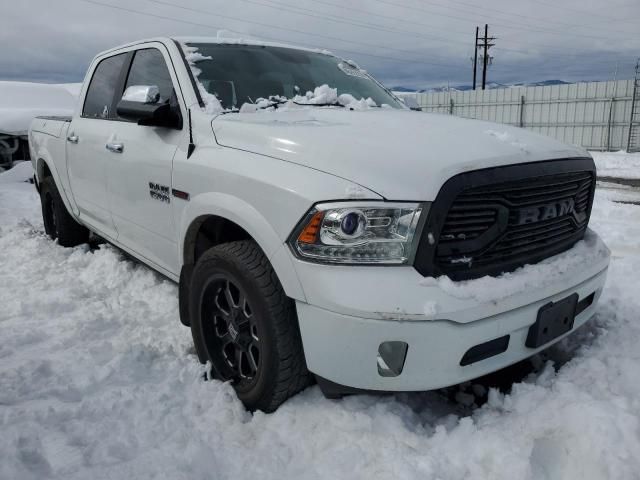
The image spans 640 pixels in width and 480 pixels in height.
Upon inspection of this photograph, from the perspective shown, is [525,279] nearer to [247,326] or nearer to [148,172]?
[247,326]

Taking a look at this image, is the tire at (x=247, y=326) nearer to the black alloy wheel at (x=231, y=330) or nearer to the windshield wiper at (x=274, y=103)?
the black alloy wheel at (x=231, y=330)

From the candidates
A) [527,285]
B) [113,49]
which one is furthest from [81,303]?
[527,285]

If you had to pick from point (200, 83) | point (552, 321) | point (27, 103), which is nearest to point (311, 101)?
point (200, 83)

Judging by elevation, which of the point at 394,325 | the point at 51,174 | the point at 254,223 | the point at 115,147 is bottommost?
the point at 394,325

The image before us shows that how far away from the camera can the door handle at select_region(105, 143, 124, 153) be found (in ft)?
10.8

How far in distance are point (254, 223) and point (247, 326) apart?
511 millimetres

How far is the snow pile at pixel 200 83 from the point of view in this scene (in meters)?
2.69

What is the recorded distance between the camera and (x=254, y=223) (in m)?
2.11

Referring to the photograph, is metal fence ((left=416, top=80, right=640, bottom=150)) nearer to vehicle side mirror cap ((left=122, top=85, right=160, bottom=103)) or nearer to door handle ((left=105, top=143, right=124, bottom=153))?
door handle ((left=105, top=143, right=124, bottom=153))

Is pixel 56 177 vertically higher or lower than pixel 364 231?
lower

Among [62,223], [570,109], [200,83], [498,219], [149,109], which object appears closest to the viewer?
[498,219]

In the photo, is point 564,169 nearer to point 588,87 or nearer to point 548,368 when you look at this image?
point 548,368

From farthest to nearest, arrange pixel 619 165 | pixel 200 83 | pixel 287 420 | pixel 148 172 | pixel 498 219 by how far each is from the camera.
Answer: pixel 619 165 < pixel 148 172 < pixel 200 83 < pixel 287 420 < pixel 498 219

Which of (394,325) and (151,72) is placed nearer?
(394,325)
